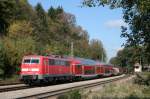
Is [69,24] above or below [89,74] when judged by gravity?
above

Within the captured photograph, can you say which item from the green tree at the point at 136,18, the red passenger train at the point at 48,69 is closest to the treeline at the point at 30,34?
the red passenger train at the point at 48,69

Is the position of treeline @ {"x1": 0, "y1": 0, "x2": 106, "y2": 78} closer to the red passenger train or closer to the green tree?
the red passenger train

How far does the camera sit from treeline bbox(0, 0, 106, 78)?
59062mm

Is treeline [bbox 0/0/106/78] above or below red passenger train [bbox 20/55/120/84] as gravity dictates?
above

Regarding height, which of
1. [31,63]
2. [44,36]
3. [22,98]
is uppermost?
[44,36]

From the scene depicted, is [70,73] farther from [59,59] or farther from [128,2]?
[128,2]

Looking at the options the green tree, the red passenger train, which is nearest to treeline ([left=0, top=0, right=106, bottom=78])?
the red passenger train

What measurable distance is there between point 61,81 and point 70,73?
155 centimetres

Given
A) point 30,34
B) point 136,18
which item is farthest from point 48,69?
point 30,34

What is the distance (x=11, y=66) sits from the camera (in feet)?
193

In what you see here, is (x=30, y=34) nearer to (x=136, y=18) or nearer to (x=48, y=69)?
(x=48, y=69)

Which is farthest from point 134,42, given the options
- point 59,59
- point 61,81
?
point 61,81

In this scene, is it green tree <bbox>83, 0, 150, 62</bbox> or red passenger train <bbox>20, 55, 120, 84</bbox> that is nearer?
green tree <bbox>83, 0, 150, 62</bbox>

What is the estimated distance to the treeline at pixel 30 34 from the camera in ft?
194
